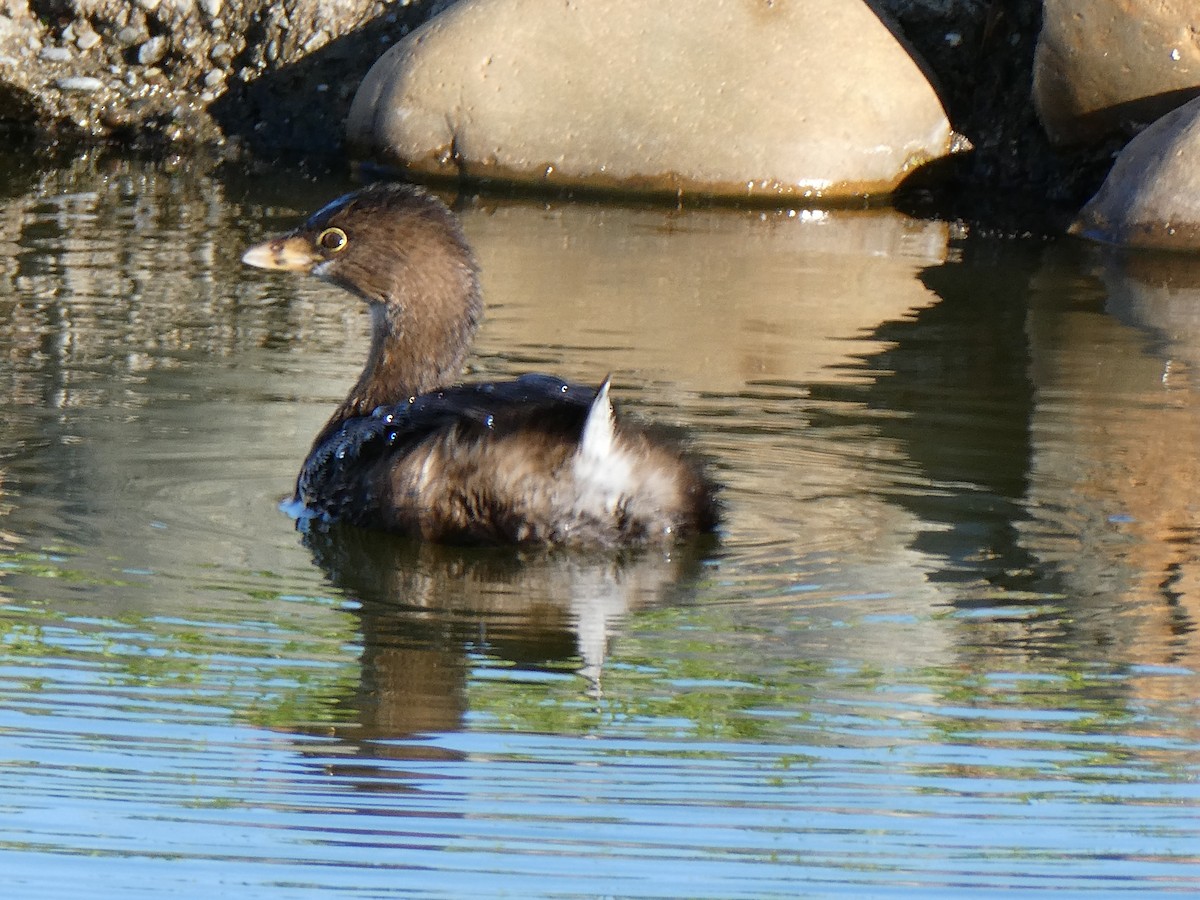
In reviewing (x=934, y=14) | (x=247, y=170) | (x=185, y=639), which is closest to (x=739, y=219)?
(x=934, y=14)

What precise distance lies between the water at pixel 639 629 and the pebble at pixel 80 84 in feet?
16.3

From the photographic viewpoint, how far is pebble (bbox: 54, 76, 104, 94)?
13469mm

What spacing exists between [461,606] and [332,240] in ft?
5.64

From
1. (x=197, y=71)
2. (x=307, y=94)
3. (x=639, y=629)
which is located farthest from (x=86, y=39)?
(x=639, y=629)

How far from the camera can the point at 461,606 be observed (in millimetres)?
4945

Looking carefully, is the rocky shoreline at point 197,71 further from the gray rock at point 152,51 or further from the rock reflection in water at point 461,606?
the rock reflection in water at point 461,606

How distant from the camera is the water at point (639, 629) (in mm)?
3484

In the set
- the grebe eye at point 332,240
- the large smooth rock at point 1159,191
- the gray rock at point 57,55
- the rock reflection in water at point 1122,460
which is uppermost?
the gray rock at point 57,55

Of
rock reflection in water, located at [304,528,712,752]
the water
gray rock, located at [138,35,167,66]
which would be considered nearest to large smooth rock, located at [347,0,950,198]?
gray rock, located at [138,35,167,66]

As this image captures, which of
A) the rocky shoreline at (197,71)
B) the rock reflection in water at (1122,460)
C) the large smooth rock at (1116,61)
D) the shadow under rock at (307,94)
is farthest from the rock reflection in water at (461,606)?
the shadow under rock at (307,94)

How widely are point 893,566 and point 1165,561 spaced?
28.0 inches

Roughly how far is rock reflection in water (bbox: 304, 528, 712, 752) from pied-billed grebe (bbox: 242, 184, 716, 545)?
7 centimetres

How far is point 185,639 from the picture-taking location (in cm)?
455

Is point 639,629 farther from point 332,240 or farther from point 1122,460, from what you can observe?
point 1122,460
